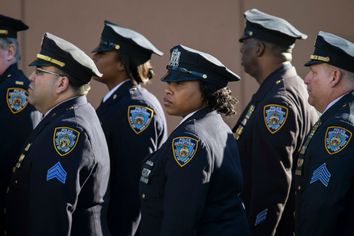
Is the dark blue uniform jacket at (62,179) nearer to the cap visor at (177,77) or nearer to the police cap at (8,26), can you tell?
the cap visor at (177,77)

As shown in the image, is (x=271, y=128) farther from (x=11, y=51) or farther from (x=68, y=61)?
(x=11, y=51)

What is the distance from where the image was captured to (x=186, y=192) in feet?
14.8

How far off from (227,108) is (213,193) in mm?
532

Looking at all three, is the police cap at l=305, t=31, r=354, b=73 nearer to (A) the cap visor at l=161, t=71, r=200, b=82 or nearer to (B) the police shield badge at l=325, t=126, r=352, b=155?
(B) the police shield badge at l=325, t=126, r=352, b=155

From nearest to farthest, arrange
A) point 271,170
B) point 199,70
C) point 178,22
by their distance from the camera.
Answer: point 199,70
point 271,170
point 178,22

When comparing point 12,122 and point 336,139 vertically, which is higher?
point 336,139

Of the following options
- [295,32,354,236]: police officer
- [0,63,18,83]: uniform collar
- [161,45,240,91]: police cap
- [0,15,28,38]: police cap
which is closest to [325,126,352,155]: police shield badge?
[295,32,354,236]: police officer

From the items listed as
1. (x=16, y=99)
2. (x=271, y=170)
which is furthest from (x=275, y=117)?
(x=16, y=99)

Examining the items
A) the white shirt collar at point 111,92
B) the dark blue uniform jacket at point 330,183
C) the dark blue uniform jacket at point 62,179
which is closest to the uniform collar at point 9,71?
the white shirt collar at point 111,92

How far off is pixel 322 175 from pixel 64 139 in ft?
4.58

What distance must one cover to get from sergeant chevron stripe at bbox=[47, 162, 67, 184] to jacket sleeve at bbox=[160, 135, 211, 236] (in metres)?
0.57

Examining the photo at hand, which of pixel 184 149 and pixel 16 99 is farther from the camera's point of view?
pixel 16 99

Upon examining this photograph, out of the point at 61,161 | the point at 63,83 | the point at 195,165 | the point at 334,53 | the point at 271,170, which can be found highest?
the point at 334,53

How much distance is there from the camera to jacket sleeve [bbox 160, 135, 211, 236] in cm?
Answer: 452
